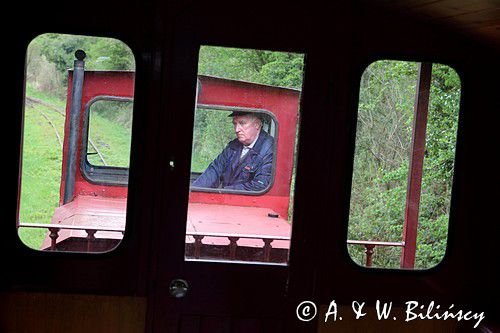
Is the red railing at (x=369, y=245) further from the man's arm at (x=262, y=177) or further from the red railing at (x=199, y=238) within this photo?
the man's arm at (x=262, y=177)

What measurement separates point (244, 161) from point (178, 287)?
63 cm

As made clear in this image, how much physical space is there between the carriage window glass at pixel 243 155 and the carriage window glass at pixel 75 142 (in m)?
0.33

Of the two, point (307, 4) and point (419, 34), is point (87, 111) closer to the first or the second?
point (307, 4)

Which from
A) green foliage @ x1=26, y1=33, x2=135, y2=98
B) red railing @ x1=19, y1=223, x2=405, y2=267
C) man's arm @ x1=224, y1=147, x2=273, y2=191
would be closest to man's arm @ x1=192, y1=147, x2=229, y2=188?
man's arm @ x1=224, y1=147, x2=273, y2=191

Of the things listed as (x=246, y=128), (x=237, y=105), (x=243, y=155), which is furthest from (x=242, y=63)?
(x=243, y=155)

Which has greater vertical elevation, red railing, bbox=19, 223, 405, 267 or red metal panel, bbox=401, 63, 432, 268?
red metal panel, bbox=401, 63, 432, 268

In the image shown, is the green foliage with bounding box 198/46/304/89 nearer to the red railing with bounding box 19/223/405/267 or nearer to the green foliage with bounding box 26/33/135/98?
the green foliage with bounding box 26/33/135/98

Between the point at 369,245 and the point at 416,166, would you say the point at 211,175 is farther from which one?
the point at 416,166

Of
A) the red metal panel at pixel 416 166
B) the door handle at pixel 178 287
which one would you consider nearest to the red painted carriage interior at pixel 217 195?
the door handle at pixel 178 287

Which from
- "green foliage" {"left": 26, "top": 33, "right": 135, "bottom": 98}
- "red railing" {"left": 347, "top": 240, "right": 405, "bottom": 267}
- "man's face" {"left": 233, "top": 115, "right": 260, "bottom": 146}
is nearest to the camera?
"green foliage" {"left": 26, "top": 33, "right": 135, "bottom": 98}

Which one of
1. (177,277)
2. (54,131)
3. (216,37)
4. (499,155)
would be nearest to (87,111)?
(54,131)

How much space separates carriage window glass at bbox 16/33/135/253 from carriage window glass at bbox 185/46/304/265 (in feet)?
1.07

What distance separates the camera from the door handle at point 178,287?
2896 millimetres

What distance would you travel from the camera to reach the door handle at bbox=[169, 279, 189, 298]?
9.50ft
